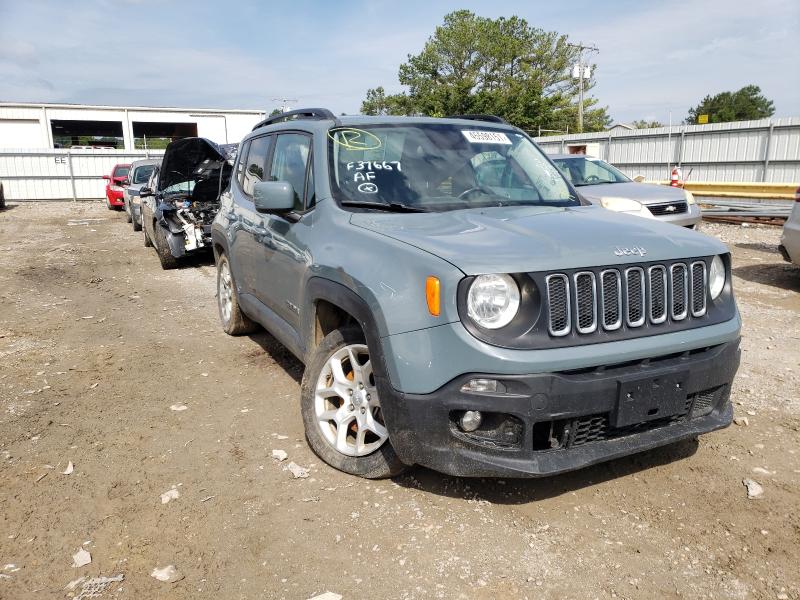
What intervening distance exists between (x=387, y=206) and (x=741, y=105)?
92.3 meters

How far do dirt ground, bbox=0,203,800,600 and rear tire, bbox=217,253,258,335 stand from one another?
0.80 m

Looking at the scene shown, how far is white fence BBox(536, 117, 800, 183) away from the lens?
1842 centimetres

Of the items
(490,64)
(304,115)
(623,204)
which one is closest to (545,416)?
(304,115)

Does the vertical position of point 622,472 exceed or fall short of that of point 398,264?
it falls short

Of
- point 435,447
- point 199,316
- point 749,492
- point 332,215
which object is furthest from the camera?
point 199,316

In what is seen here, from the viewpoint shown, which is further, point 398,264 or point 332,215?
point 332,215

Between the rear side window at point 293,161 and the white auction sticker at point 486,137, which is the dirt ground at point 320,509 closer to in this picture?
the rear side window at point 293,161

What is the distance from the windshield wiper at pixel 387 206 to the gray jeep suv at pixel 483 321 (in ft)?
0.04

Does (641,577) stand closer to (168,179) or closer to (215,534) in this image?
(215,534)

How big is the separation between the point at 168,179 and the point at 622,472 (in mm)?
9408

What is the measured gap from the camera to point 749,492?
314 cm

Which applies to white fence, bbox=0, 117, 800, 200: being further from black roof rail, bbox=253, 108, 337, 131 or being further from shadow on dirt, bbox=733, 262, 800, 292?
black roof rail, bbox=253, 108, 337, 131

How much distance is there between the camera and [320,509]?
3041mm

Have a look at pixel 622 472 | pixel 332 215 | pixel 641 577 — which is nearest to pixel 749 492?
pixel 622 472
